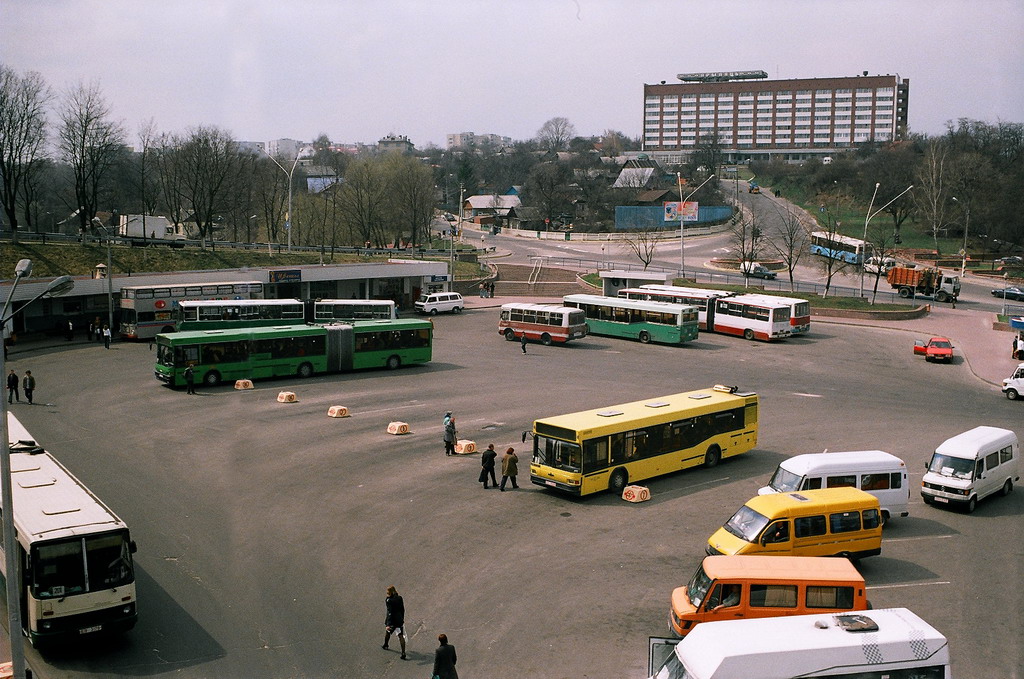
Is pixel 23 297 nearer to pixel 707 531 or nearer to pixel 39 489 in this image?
pixel 39 489

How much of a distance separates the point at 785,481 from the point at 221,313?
36972 mm

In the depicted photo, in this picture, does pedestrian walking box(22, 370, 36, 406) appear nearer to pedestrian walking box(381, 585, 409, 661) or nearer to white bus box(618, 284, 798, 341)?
pedestrian walking box(381, 585, 409, 661)

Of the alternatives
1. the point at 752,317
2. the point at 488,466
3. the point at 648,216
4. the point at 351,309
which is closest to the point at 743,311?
the point at 752,317

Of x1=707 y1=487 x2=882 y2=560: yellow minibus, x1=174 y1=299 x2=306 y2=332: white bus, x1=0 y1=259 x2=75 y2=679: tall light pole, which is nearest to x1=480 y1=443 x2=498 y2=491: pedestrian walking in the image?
x1=707 y1=487 x2=882 y2=560: yellow minibus

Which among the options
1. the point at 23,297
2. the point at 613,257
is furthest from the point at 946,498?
the point at 613,257

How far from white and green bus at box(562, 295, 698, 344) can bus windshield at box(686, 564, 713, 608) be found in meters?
36.3

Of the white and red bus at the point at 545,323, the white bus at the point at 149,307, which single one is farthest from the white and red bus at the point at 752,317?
the white bus at the point at 149,307

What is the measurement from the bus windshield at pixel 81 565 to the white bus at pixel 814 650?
31.7ft

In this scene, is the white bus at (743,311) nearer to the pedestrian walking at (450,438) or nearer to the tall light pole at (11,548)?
the pedestrian walking at (450,438)

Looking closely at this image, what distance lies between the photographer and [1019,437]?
3234cm

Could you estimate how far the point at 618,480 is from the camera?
25391 mm

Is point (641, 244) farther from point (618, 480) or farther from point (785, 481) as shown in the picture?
point (785, 481)

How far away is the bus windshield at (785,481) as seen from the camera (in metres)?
22.3

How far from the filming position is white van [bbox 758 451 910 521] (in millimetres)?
22375
